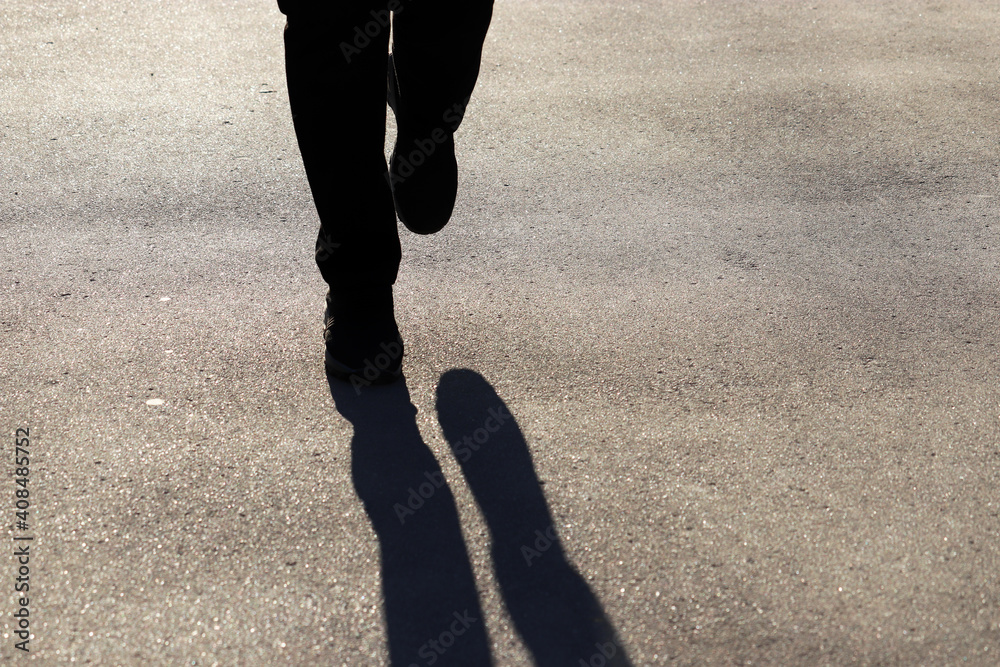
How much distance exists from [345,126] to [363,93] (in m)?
0.10

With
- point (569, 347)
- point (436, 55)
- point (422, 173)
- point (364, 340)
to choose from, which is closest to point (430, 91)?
point (436, 55)

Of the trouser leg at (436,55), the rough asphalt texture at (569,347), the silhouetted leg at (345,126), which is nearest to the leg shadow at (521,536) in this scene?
the rough asphalt texture at (569,347)

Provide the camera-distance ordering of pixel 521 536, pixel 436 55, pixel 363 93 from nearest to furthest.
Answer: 1. pixel 521 536
2. pixel 363 93
3. pixel 436 55

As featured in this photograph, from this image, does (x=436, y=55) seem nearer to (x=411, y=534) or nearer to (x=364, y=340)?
(x=364, y=340)

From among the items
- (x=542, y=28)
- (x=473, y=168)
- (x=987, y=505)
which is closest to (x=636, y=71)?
(x=542, y=28)

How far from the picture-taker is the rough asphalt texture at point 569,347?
2068 mm

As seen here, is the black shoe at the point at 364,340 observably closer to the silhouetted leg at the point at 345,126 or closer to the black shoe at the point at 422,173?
the silhouetted leg at the point at 345,126

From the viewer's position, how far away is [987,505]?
7.72 ft

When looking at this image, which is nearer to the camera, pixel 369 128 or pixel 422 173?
pixel 369 128

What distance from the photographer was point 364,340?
9.02 ft

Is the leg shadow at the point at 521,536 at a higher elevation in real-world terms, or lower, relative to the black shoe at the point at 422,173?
lower

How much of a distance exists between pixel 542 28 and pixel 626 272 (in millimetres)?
2678

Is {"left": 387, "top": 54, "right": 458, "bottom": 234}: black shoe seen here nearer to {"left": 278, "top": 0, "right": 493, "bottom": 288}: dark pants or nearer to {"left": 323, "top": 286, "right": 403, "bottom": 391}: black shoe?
{"left": 278, "top": 0, "right": 493, "bottom": 288}: dark pants

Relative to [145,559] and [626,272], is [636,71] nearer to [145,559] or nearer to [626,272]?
[626,272]
